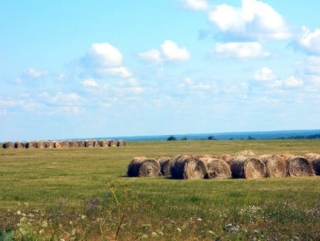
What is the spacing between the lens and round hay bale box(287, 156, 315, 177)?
28.5 m

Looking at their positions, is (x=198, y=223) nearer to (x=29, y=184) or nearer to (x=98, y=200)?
(x=98, y=200)

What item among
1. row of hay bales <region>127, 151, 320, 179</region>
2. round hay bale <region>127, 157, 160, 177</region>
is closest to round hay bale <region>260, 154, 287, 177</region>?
row of hay bales <region>127, 151, 320, 179</region>

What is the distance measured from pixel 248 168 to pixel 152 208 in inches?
549

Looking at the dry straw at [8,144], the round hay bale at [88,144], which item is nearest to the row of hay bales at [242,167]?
the round hay bale at [88,144]

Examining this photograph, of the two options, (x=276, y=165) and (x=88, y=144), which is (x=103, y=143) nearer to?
(x=88, y=144)

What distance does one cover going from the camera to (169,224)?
1152 cm

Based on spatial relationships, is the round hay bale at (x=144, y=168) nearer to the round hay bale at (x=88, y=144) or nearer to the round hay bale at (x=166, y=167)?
the round hay bale at (x=166, y=167)

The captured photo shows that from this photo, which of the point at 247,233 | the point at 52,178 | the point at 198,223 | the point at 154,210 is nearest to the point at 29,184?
the point at 52,178

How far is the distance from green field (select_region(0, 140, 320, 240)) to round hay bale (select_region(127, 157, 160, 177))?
2.73 ft

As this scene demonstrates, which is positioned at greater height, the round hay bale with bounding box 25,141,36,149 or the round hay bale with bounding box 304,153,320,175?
the round hay bale with bounding box 25,141,36,149

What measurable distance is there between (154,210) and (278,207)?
2510 millimetres

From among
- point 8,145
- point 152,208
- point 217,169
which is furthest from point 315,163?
point 8,145

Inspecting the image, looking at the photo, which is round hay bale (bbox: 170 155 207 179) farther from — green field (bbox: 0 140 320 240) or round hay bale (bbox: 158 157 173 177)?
green field (bbox: 0 140 320 240)

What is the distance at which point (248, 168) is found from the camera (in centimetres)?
2747
